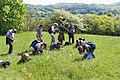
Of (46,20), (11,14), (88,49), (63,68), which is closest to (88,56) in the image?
(88,49)

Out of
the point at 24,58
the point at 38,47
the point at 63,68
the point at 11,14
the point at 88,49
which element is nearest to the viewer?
the point at 63,68

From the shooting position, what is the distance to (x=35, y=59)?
850 inches

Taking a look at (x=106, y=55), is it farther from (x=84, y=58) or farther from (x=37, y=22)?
(x=37, y=22)

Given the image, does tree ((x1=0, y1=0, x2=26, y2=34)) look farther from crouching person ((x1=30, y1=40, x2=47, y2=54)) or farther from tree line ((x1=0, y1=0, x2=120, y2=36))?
crouching person ((x1=30, y1=40, x2=47, y2=54))

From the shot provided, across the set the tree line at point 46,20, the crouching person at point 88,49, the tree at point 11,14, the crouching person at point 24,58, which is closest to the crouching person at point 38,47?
the crouching person at point 24,58

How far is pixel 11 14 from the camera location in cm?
5634

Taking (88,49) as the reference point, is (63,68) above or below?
below

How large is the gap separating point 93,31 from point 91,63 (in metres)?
48.2

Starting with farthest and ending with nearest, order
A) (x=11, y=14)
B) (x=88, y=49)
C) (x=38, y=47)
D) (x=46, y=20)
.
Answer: (x=46, y=20) → (x=11, y=14) → (x=38, y=47) → (x=88, y=49)

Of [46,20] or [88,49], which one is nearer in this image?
A: [88,49]

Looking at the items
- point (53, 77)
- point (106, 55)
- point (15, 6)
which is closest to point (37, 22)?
point (15, 6)

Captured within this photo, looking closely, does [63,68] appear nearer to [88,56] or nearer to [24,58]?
[88,56]

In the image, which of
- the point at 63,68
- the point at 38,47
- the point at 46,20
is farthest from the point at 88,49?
the point at 46,20

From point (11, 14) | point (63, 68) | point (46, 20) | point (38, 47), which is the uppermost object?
point (38, 47)
